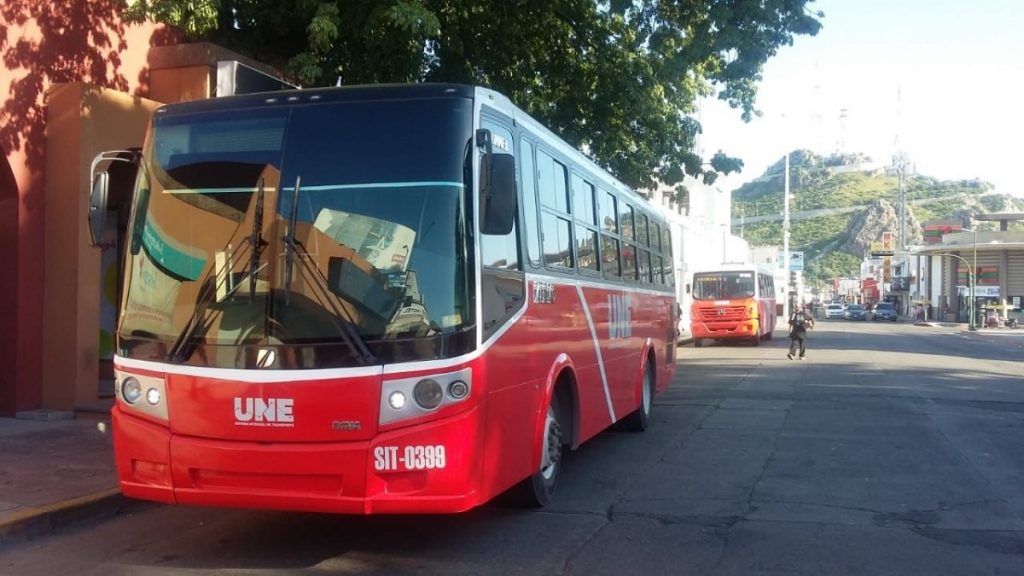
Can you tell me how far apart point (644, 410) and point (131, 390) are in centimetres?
717

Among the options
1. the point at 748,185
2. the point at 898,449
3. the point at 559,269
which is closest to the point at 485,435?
the point at 559,269

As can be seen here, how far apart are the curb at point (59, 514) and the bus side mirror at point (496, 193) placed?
4000mm

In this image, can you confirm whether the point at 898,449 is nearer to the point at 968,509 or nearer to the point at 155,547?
Result: the point at 968,509

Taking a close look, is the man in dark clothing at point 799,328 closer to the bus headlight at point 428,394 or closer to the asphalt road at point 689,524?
the asphalt road at point 689,524

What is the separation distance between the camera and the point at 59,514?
7.00 metres

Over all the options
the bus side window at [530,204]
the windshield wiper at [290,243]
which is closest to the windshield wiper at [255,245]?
the windshield wiper at [290,243]

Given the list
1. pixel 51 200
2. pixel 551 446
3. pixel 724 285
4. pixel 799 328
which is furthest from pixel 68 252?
pixel 724 285

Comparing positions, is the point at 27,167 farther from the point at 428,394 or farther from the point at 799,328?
the point at 799,328

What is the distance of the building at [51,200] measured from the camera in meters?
10.9

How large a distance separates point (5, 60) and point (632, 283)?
25.0ft

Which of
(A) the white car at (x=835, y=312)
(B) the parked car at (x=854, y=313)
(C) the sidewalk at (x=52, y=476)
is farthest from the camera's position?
(A) the white car at (x=835, y=312)

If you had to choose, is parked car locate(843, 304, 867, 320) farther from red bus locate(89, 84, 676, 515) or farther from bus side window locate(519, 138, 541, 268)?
red bus locate(89, 84, 676, 515)

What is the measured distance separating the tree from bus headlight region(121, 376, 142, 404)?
233 inches

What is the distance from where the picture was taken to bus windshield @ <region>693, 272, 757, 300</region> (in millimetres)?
31859
